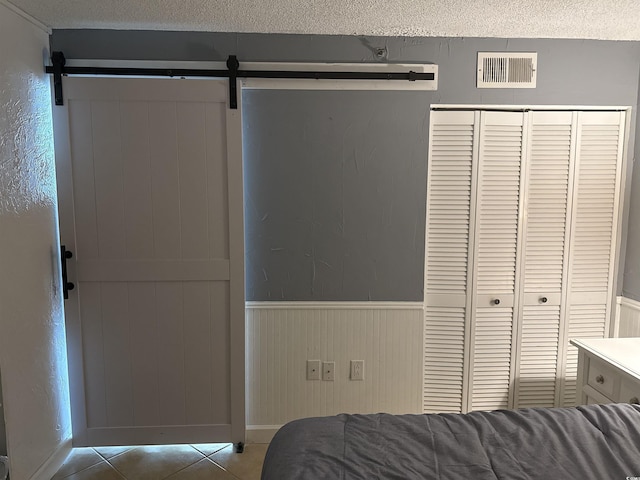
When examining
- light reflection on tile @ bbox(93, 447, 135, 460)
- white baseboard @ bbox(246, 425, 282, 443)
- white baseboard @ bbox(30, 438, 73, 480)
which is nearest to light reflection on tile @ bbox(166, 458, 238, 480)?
white baseboard @ bbox(246, 425, 282, 443)

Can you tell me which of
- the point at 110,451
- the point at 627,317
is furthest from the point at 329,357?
the point at 627,317

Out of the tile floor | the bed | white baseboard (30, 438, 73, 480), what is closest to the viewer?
the bed

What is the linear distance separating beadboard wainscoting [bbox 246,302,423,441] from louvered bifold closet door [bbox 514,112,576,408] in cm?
64

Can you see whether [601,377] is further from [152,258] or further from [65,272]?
[65,272]

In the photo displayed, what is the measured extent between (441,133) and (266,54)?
1046mm

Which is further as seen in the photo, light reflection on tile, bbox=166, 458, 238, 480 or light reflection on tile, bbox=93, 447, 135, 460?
light reflection on tile, bbox=93, 447, 135, 460

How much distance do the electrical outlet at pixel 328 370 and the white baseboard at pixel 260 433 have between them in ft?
1.35

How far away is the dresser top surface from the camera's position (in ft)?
6.27

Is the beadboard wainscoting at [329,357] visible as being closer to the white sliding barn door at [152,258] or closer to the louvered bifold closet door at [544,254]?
the white sliding barn door at [152,258]

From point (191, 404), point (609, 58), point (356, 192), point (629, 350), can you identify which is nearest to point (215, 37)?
point (356, 192)

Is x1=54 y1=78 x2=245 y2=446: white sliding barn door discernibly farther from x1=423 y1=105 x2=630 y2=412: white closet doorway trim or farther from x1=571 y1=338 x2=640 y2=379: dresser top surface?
x1=571 y1=338 x2=640 y2=379: dresser top surface

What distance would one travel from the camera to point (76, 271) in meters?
2.34

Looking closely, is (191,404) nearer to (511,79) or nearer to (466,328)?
(466,328)

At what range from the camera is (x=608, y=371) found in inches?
79.6
